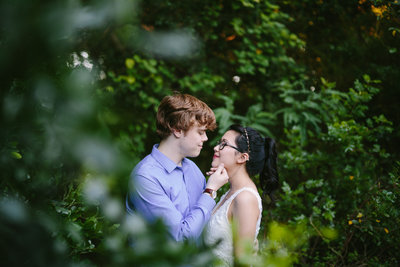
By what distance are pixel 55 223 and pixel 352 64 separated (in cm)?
521

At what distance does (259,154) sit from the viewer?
117 inches

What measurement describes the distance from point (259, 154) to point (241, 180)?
0.32m

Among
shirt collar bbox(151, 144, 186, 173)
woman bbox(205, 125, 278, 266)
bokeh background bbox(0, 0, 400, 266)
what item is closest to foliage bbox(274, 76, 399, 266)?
bokeh background bbox(0, 0, 400, 266)

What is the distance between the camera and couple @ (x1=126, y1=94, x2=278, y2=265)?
2363mm

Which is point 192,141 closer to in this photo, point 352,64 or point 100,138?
point 100,138

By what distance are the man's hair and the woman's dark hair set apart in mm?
299

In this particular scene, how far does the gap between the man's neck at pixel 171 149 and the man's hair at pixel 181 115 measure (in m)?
0.07

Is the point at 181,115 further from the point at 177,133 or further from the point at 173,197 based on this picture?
the point at 173,197

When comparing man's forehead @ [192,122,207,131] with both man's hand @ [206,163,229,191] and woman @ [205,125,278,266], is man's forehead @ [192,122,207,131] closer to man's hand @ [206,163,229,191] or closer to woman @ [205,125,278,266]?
woman @ [205,125,278,266]

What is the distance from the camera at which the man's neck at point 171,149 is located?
277 centimetres

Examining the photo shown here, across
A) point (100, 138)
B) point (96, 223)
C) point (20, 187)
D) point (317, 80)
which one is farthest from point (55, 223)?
point (317, 80)

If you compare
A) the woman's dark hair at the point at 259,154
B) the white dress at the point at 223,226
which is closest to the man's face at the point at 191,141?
the woman's dark hair at the point at 259,154

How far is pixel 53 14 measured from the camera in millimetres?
488

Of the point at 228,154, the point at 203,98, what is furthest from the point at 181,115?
the point at 203,98
